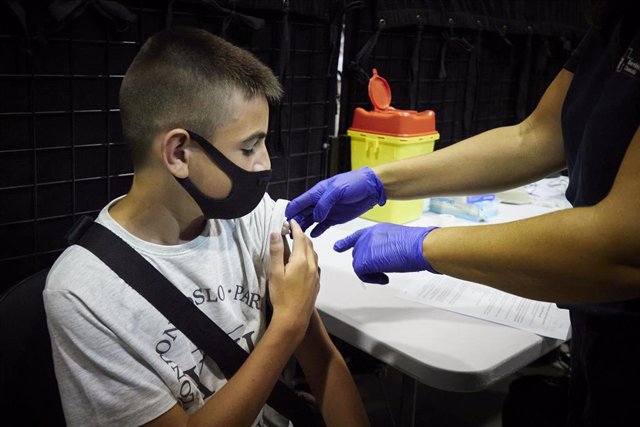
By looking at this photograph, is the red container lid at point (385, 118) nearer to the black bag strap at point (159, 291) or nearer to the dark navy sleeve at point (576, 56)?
the dark navy sleeve at point (576, 56)

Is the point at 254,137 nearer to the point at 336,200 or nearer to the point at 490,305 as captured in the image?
the point at 336,200

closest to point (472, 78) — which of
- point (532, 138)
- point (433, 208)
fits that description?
point (433, 208)

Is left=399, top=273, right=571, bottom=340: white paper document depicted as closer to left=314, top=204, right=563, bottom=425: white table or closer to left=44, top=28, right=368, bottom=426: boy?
left=314, top=204, right=563, bottom=425: white table

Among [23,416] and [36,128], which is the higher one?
[36,128]

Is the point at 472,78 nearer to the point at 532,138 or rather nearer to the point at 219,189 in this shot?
the point at 532,138

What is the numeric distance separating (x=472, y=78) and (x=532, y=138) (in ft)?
3.78

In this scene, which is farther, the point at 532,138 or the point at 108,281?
the point at 532,138

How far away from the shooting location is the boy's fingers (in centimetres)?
107

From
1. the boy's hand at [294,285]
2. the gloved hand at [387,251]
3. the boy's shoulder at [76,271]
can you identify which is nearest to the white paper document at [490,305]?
the gloved hand at [387,251]

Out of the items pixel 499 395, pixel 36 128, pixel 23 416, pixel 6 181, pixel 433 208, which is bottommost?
pixel 499 395

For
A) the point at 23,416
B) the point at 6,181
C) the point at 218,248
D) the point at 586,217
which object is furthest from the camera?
the point at 6,181

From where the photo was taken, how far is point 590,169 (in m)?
0.95

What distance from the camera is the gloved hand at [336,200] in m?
1.32

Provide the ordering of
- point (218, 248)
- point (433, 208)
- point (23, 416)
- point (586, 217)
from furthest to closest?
point (433, 208)
point (218, 248)
point (23, 416)
point (586, 217)
